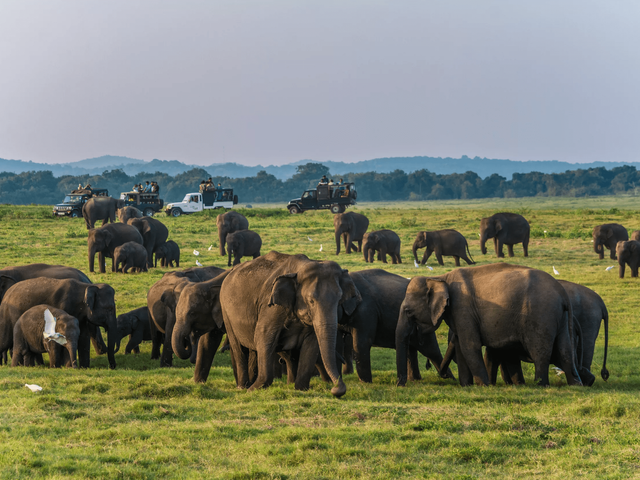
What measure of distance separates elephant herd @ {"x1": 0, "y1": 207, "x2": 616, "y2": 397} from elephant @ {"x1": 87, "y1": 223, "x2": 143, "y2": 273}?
12.7 metres

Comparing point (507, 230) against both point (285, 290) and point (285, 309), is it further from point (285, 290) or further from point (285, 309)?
point (285, 290)

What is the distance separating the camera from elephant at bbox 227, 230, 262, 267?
30859mm

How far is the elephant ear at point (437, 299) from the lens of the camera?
38.9 feet

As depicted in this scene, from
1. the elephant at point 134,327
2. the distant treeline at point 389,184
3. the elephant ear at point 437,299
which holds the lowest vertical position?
the elephant at point 134,327

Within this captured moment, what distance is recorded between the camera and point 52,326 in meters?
13.2

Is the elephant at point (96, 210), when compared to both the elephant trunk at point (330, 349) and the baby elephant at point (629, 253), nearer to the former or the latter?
the baby elephant at point (629, 253)

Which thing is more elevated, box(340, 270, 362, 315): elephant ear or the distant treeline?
the distant treeline

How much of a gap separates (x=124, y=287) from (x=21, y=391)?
11.9 metres

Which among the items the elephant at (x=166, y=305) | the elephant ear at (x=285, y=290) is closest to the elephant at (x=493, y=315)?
the elephant ear at (x=285, y=290)

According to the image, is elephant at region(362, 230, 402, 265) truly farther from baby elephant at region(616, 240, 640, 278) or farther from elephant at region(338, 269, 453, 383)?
elephant at region(338, 269, 453, 383)

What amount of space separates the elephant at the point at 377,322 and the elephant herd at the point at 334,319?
0.06ft

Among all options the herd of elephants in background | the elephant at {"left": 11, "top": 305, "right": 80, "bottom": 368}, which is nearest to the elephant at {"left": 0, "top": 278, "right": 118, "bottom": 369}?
the herd of elephants in background

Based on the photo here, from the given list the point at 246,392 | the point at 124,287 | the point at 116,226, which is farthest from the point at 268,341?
the point at 116,226

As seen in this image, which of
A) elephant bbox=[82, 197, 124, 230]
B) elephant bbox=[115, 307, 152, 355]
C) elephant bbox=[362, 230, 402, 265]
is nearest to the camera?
elephant bbox=[115, 307, 152, 355]
